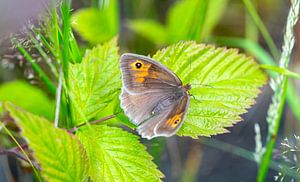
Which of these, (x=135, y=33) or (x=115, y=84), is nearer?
(x=115, y=84)

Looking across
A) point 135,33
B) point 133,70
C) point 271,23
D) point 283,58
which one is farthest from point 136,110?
point 271,23

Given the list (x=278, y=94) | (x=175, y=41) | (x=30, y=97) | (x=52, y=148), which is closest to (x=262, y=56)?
(x=175, y=41)

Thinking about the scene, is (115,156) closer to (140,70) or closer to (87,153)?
(87,153)

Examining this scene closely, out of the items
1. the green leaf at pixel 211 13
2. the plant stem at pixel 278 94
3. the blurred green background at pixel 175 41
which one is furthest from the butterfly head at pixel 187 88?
the green leaf at pixel 211 13

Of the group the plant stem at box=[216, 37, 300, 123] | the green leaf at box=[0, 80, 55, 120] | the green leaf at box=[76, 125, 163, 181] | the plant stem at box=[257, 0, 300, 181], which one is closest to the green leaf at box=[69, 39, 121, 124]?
the green leaf at box=[76, 125, 163, 181]

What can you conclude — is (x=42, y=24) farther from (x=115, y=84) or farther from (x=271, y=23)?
Result: (x=271, y=23)
